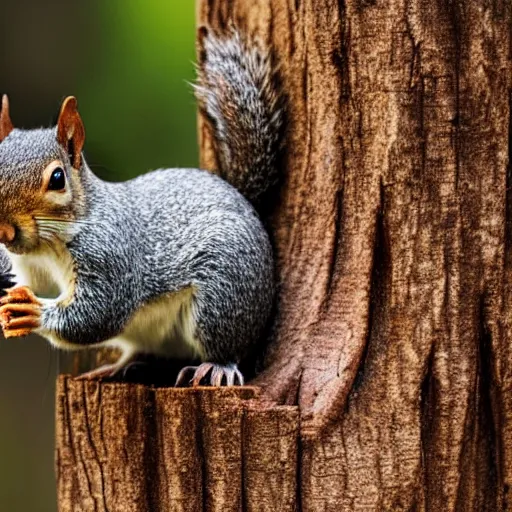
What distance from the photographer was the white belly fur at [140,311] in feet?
4.48

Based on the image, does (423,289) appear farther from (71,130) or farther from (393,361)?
(71,130)

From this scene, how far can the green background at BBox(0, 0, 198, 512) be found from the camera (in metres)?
2.34

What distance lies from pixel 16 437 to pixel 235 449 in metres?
1.44

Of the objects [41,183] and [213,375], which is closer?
[41,183]

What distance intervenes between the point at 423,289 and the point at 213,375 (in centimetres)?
34

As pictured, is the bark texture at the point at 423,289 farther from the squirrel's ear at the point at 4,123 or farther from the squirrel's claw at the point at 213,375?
the squirrel's ear at the point at 4,123

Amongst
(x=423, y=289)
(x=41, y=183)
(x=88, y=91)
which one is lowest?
(x=423, y=289)

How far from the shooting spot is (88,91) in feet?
7.93

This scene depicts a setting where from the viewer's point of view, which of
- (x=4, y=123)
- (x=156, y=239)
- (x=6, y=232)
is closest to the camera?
(x=6, y=232)

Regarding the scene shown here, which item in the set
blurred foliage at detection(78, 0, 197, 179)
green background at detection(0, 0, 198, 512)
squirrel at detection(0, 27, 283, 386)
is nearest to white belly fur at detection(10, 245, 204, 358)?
squirrel at detection(0, 27, 283, 386)

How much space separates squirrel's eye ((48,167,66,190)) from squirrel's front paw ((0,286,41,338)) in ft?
0.52

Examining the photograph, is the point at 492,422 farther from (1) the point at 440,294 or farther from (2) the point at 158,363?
(2) the point at 158,363

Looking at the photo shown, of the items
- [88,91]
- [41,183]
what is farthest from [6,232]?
[88,91]

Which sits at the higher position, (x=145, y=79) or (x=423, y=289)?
(x=145, y=79)
